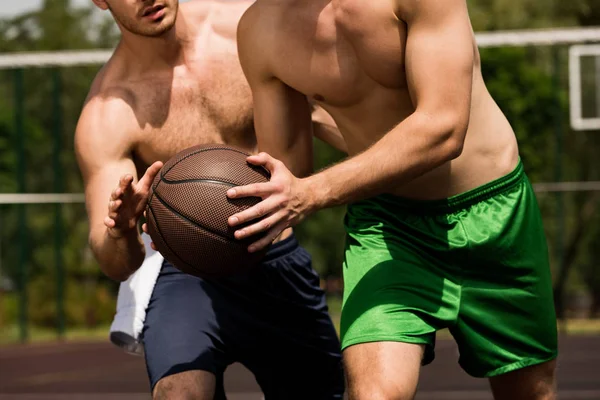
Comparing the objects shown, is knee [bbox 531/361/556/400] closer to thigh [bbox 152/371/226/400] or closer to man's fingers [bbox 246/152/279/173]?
thigh [bbox 152/371/226/400]

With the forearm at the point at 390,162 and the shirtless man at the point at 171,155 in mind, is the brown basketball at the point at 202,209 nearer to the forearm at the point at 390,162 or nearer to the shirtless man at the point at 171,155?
the forearm at the point at 390,162

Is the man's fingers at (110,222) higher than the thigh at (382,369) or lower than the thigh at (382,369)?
higher

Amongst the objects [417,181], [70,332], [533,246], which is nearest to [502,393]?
[533,246]

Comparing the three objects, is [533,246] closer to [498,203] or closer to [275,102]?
[498,203]

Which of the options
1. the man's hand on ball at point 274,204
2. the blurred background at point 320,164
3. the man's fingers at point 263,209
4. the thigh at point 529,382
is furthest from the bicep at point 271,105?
the blurred background at point 320,164

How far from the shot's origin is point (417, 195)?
3.43 metres

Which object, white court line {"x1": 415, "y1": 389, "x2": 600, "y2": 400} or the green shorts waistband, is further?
white court line {"x1": 415, "y1": 389, "x2": 600, "y2": 400}

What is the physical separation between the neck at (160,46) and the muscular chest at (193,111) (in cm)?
6

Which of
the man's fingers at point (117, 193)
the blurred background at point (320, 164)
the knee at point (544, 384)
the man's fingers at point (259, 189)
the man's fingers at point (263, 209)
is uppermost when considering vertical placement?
the man's fingers at point (259, 189)

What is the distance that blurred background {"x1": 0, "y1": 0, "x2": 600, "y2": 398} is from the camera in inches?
551

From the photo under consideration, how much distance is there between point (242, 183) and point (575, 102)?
461 inches

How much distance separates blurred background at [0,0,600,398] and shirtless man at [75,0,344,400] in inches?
373

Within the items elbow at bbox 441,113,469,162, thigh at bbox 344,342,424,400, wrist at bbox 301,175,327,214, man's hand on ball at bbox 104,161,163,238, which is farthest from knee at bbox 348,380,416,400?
man's hand on ball at bbox 104,161,163,238

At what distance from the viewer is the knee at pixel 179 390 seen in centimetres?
343
